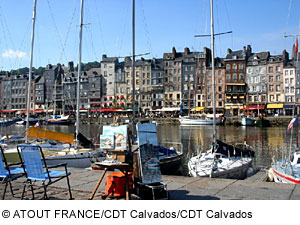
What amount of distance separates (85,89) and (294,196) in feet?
→ 348

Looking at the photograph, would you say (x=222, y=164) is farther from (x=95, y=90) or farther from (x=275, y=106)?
(x=95, y=90)

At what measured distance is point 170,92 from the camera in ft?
317

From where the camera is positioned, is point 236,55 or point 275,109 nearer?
point 275,109

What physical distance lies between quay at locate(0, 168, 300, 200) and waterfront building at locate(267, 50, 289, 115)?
78.6 m

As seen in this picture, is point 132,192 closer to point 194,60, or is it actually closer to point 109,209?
point 109,209

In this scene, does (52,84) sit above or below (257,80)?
above

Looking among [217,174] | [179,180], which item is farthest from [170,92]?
[179,180]

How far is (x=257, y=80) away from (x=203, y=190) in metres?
84.6

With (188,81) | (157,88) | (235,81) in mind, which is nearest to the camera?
(235,81)

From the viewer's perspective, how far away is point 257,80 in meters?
87.0

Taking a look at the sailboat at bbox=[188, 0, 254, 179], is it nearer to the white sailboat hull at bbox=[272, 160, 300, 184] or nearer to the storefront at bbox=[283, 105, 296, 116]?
the white sailboat hull at bbox=[272, 160, 300, 184]

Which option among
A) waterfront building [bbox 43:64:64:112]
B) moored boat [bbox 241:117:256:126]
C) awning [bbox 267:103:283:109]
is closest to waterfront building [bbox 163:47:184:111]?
awning [bbox 267:103:283:109]

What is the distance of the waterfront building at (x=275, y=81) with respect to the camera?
270ft

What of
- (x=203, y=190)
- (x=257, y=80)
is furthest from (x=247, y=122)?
(x=203, y=190)
